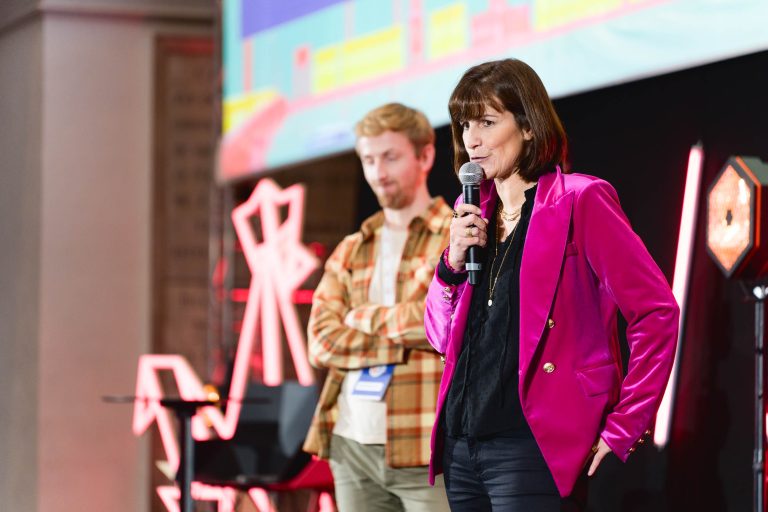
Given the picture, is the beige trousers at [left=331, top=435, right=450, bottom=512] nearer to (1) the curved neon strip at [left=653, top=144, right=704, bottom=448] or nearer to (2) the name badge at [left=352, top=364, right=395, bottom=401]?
(2) the name badge at [left=352, top=364, right=395, bottom=401]

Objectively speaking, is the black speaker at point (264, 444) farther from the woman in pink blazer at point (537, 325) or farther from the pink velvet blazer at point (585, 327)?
the pink velvet blazer at point (585, 327)

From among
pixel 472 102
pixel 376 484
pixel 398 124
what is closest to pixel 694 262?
pixel 398 124

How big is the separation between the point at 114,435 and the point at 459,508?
481 cm

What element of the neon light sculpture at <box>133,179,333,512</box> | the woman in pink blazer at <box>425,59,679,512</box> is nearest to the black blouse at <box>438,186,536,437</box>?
the woman in pink blazer at <box>425,59,679,512</box>

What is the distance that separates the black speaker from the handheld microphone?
2613mm

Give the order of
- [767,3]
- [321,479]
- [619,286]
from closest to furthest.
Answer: [619,286] < [767,3] < [321,479]

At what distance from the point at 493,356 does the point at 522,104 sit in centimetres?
45

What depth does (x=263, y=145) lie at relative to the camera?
231 inches

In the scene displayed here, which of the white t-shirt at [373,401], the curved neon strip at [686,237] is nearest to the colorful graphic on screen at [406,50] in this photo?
the curved neon strip at [686,237]

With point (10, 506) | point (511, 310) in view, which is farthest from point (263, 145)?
point (511, 310)

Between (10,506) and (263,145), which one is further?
(10,506)

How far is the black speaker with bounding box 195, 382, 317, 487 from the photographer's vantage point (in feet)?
15.2

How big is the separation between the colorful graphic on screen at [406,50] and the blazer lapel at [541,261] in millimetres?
1166

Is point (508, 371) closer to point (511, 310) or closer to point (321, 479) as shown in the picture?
point (511, 310)
